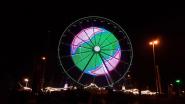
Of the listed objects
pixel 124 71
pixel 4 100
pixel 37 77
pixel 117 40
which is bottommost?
pixel 4 100

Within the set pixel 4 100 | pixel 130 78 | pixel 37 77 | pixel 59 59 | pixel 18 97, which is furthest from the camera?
pixel 130 78

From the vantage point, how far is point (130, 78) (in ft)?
143

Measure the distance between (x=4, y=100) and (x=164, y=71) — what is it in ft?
142

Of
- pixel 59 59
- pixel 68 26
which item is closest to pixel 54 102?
pixel 59 59

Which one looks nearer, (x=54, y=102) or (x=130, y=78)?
(x=54, y=102)

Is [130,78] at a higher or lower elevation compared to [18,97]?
higher

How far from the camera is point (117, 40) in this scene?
3272 cm

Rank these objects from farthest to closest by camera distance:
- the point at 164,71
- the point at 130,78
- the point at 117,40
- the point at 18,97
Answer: the point at 164,71
the point at 130,78
the point at 117,40
the point at 18,97

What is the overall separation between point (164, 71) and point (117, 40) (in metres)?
18.2

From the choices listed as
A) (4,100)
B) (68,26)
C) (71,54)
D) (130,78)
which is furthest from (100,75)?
(4,100)

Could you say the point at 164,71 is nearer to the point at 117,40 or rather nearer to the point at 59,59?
the point at 117,40

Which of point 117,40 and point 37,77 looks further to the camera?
point 117,40

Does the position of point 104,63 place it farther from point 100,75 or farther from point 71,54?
point 71,54

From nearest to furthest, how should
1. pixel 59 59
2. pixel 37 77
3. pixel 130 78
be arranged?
1. pixel 37 77
2. pixel 59 59
3. pixel 130 78
